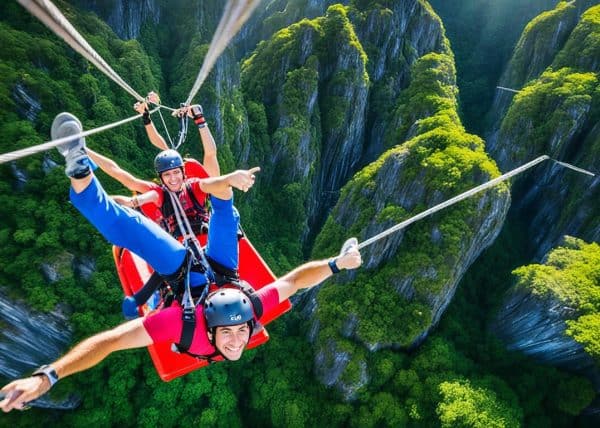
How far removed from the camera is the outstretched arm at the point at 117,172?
481 centimetres

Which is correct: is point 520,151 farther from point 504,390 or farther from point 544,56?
point 504,390

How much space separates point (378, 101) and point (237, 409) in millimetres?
20704

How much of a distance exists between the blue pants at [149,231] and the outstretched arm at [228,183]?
0.58 feet

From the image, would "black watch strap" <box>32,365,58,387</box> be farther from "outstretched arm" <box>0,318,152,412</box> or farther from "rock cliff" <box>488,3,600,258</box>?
"rock cliff" <box>488,3,600,258</box>

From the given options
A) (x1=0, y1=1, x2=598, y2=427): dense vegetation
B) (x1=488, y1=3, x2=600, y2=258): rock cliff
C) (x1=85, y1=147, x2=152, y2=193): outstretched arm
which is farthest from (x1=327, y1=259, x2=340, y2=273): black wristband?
(x1=488, y1=3, x2=600, y2=258): rock cliff

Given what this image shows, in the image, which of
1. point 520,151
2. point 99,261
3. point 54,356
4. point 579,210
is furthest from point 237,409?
point 520,151

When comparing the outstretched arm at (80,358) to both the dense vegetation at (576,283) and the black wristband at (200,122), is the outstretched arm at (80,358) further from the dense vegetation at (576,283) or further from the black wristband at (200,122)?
the dense vegetation at (576,283)

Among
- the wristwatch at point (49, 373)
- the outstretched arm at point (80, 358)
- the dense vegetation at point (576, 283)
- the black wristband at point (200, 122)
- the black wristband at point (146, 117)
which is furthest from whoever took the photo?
the dense vegetation at point (576, 283)

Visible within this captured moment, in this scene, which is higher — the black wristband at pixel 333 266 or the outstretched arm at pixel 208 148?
the outstretched arm at pixel 208 148

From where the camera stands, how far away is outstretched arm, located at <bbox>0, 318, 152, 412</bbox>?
2.03 m

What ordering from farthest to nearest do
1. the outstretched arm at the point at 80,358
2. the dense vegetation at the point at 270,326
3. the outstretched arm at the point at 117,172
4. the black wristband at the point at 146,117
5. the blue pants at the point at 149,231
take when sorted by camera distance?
the dense vegetation at the point at 270,326
the black wristband at the point at 146,117
the outstretched arm at the point at 117,172
the blue pants at the point at 149,231
the outstretched arm at the point at 80,358

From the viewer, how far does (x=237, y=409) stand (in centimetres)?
1384

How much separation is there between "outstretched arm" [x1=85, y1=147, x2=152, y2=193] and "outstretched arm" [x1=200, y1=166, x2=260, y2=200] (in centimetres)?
191

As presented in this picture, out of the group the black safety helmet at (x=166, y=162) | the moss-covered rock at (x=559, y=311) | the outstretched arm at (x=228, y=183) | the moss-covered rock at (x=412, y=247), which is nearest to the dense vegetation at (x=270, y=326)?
the moss-covered rock at (x=412, y=247)
